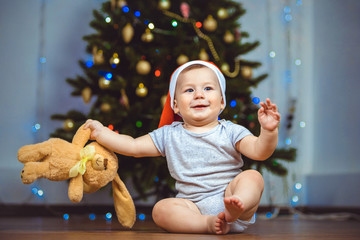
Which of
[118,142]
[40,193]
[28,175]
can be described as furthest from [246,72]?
[40,193]

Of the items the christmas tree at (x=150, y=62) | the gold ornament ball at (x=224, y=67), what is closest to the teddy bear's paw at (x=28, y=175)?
the christmas tree at (x=150, y=62)

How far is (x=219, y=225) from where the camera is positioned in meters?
1.21

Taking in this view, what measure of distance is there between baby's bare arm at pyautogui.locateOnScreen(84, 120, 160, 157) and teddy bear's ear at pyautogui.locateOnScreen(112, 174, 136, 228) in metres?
0.09

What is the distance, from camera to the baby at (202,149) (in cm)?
126

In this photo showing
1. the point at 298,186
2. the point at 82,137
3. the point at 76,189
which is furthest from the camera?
the point at 298,186

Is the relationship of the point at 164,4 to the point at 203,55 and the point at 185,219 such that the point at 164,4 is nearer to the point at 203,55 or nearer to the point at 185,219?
the point at 203,55

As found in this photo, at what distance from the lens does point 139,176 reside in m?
2.06

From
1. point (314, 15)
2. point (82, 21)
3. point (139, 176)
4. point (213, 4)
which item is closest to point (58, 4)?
point (82, 21)

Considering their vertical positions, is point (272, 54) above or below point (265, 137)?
above

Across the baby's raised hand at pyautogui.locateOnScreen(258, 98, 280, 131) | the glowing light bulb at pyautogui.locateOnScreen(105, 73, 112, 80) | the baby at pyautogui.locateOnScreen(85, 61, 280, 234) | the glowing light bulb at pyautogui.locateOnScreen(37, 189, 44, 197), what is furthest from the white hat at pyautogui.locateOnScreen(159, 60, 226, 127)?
the glowing light bulb at pyautogui.locateOnScreen(37, 189, 44, 197)

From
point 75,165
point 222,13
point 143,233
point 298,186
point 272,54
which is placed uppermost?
point 222,13

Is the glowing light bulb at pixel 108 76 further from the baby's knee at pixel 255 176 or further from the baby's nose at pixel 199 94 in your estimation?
the baby's knee at pixel 255 176

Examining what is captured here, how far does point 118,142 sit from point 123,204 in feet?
0.64

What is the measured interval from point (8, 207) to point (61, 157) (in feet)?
5.08
